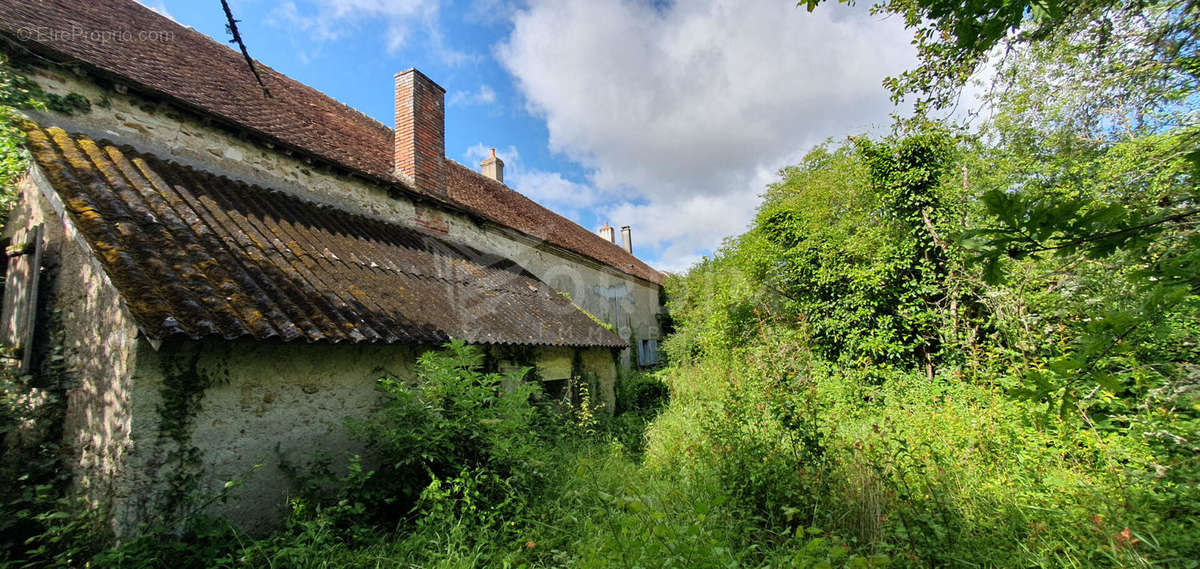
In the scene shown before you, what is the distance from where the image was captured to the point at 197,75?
283 inches

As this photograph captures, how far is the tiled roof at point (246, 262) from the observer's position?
3895 mm

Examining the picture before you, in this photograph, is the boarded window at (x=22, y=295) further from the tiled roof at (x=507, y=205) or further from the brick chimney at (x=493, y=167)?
Result: the brick chimney at (x=493, y=167)

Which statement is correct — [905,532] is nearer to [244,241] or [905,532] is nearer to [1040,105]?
[244,241]

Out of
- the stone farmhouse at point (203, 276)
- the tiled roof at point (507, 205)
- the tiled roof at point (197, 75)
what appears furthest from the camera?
the tiled roof at point (507, 205)

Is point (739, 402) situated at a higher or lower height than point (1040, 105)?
lower

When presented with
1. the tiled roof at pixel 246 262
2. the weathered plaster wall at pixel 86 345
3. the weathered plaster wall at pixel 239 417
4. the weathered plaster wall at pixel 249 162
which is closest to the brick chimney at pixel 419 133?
the weathered plaster wall at pixel 249 162

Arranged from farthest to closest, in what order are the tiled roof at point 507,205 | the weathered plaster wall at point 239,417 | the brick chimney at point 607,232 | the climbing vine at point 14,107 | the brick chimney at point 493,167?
the brick chimney at point 607,232 < the brick chimney at point 493,167 < the tiled roof at point 507,205 < the climbing vine at point 14,107 < the weathered plaster wall at point 239,417

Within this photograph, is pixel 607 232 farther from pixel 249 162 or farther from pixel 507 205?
pixel 249 162

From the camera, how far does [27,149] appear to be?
4.38 metres

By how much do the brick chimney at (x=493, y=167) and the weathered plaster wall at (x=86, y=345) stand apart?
13.3 metres

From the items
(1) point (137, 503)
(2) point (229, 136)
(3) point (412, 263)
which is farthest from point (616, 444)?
(2) point (229, 136)

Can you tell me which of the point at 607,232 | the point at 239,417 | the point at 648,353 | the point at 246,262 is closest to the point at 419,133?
the point at 246,262

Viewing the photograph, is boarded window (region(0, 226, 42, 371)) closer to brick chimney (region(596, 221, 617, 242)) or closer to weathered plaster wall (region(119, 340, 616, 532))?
weathered plaster wall (region(119, 340, 616, 532))

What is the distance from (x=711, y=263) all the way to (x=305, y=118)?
50.9 feet
